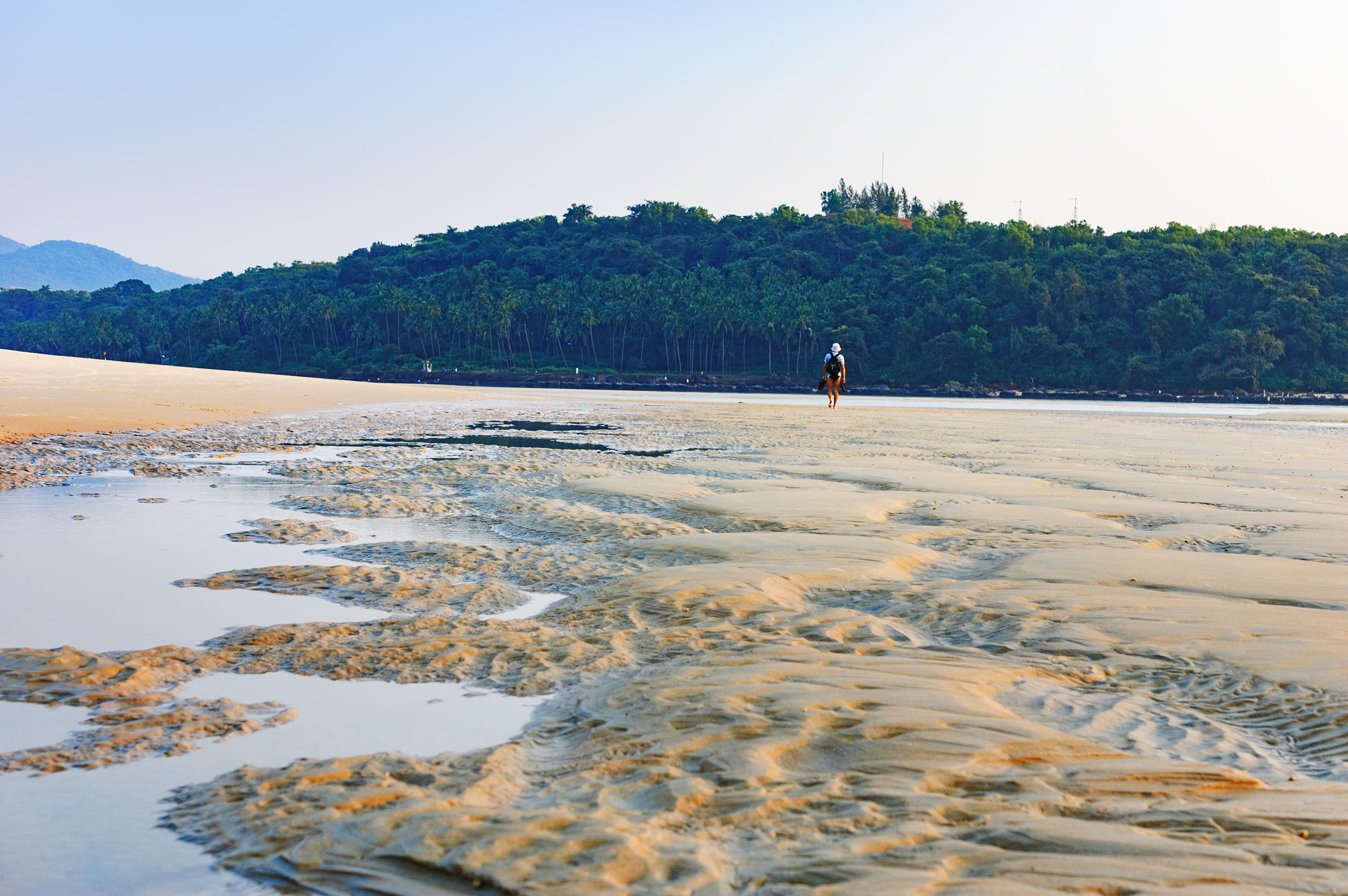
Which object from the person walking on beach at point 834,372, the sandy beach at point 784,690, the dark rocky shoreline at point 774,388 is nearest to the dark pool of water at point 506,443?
the sandy beach at point 784,690

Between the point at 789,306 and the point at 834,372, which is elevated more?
the point at 789,306

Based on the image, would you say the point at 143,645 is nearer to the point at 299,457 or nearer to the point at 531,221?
the point at 299,457

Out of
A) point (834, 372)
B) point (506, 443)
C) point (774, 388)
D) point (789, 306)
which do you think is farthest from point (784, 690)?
point (789, 306)

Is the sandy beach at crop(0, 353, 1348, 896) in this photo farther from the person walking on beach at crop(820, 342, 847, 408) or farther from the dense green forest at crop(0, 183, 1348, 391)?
the dense green forest at crop(0, 183, 1348, 391)

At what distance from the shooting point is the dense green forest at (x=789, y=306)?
93250 mm

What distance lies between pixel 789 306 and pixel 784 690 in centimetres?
10715

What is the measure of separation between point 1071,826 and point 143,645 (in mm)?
4810

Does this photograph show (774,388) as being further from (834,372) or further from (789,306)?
(834,372)

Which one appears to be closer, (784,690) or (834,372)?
(784,690)

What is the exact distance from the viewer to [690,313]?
373 feet

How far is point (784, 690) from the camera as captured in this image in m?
4.52

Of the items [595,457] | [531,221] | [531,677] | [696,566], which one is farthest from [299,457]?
[531,221]

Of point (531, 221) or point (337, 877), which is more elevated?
point (531, 221)

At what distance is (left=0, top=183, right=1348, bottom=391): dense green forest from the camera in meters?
93.2
